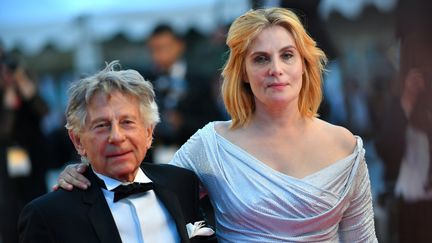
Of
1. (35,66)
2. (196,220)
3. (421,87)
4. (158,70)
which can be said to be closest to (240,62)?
(196,220)

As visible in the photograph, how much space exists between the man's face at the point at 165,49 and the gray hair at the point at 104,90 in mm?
4121

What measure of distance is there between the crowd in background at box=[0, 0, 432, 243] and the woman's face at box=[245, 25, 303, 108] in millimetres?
913

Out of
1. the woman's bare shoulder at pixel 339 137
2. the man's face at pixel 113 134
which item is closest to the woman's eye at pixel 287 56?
the woman's bare shoulder at pixel 339 137

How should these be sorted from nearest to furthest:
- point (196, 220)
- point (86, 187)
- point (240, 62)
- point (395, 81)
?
point (86, 187) → point (196, 220) → point (240, 62) → point (395, 81)

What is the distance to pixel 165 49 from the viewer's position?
6.96m

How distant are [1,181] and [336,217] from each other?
4.11 m

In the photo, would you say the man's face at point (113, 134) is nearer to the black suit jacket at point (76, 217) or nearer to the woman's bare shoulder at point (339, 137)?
the black suit jacket at point (76, 217)

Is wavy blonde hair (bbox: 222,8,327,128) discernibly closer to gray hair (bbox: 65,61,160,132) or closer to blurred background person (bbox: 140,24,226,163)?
gray hair (bbox: 65,61,160,132)

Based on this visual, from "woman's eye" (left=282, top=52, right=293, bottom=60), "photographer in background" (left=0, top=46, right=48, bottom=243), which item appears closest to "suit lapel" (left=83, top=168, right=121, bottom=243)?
"woman's eye" (left=282, top=52, right=293, bottom=60)

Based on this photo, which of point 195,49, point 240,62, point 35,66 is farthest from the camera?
point 35,66

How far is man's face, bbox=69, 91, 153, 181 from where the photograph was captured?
2.60m

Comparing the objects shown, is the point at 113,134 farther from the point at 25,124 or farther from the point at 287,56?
the point at 25,124

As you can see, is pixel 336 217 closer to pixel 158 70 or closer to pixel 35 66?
pixel 158 70

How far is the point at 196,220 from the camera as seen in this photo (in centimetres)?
284
